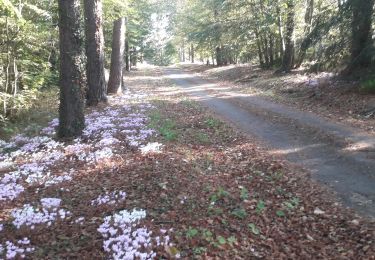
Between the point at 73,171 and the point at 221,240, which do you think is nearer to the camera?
the point at 221,240

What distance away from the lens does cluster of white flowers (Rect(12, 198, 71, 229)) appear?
591 cm

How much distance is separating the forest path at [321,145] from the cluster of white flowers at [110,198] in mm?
4140

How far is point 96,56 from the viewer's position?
14.6 metres

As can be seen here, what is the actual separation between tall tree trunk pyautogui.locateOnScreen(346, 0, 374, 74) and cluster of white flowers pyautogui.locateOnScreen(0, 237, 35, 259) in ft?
45.2

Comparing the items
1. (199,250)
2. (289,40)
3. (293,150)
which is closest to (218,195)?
(199,250)

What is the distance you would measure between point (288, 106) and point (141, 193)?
10949 millimetres

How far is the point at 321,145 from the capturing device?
9891mm

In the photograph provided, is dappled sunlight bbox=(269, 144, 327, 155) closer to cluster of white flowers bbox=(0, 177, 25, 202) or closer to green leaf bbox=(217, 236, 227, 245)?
green leaf bbox=(217, 236, 227, 245)

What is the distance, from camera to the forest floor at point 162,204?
5.36 m

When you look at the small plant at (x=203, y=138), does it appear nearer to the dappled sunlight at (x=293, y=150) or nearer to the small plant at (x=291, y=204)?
the dappled sunlight at (x=293, y=150)

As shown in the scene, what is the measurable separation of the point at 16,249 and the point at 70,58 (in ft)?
19.1

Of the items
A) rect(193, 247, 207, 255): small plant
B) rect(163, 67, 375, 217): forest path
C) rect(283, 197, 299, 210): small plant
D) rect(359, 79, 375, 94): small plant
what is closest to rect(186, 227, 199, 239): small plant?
rect(193, 247, 207, 255): small plant

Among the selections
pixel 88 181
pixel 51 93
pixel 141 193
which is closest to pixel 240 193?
pixel 141 193

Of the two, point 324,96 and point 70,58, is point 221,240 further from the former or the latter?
point 324,96
